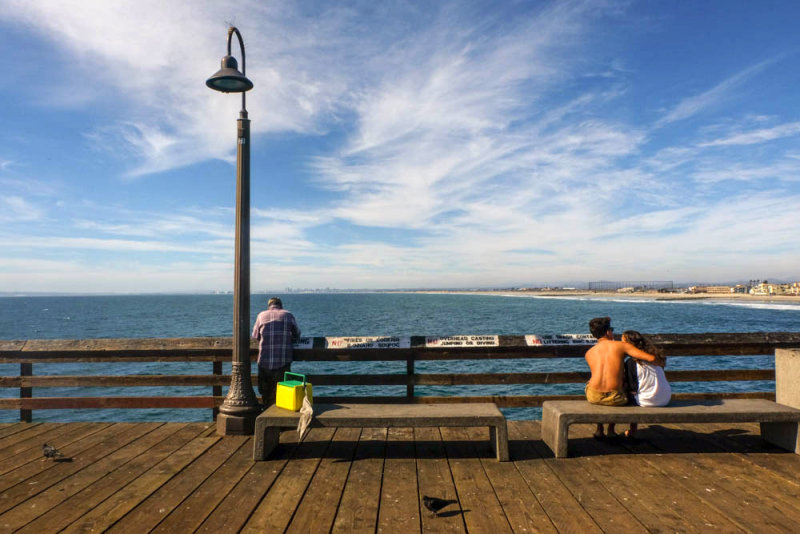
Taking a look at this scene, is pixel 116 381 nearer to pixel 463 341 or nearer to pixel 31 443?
pixel 31 443

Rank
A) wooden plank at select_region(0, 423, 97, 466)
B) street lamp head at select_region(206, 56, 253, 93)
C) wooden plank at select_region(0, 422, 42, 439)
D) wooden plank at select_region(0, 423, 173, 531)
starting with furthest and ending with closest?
wooden plank at select_region(0, 422, 42, 439) → street lamp head at select_region(206, 56, 253, 93) → wooden plank at select_region(0, 423, 97, 466) → wooden plank at select_region(0, 423, 173, 531)

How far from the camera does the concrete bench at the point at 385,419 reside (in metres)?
4.57

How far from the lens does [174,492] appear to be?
4.01m

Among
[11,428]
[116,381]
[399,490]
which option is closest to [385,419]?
[399,490]

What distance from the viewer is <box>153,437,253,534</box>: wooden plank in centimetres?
342

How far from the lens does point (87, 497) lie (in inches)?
154

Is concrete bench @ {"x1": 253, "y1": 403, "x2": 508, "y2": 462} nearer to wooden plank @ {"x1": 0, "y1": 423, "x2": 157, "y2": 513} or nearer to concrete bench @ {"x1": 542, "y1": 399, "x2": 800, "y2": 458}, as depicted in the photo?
concrete bench @ {"x1": 542, "y1": 399, "x2": 800, "y2": 458}

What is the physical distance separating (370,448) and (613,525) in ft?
8.66

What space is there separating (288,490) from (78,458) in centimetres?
263

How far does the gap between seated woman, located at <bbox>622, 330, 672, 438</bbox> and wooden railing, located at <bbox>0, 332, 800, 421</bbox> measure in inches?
37.1

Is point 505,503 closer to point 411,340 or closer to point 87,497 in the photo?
point 411,340

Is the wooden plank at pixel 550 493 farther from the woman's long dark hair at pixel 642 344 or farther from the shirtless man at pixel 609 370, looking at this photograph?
the woman's long dark hair at pixel 642 344

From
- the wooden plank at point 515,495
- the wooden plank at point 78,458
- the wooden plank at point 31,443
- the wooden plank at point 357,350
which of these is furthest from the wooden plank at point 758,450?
the wooden plank at point 31,443

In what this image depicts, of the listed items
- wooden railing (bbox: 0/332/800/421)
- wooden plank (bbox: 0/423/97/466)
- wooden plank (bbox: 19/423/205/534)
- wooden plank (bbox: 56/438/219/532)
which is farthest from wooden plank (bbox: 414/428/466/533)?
wooden plank (bbox: 0/423/97/466)
